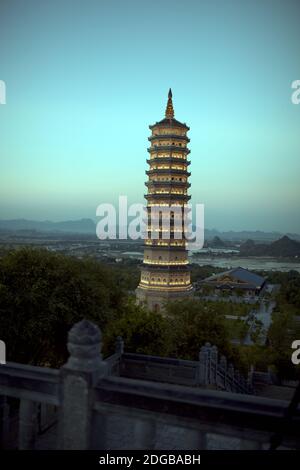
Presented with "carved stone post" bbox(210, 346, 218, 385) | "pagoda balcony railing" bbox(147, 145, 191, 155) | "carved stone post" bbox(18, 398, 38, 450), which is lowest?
"carved stone post" bbox(210, 346, 218, 385)

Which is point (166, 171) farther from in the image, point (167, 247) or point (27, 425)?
point (27, 425)

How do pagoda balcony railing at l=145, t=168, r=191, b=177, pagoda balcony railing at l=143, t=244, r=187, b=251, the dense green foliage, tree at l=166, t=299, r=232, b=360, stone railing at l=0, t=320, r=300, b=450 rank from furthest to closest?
pagoda balcony railing at l=143, t=244, r=187, b=251
pagoda balcony railing at l=145, t=168, r=191, b=177
tree at l=166, t=299, r=232, b=360
the dense green foliage
stone railing at l=0, t=320, r=300, b=450

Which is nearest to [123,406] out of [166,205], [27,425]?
[27,425]

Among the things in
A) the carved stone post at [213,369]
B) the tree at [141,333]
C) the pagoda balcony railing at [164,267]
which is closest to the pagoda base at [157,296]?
the pagoda balcony railing at [164,267]

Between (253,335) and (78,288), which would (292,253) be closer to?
(253,335)

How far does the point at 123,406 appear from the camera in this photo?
459cm

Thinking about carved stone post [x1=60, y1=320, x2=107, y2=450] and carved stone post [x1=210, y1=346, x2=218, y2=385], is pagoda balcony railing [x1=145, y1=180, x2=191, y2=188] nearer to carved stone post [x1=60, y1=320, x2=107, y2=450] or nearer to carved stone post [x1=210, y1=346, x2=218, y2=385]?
carved stone post [x1=210, y1=346, x2=218, y2=385]

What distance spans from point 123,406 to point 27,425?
1.32 metres

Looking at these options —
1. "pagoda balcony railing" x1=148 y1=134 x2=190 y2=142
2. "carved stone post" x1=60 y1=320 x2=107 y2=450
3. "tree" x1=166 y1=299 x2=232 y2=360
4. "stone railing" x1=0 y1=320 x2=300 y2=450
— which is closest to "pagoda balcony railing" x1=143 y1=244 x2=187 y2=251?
"pagoda balcony railing" x1=148 y1=134 x2=190 y2=142

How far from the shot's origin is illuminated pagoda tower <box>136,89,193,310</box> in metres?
39.1

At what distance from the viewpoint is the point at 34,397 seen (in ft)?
16.1

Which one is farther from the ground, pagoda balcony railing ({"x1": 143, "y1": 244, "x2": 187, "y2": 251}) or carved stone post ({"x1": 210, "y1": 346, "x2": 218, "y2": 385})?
pagoda balcony railing ({"x1": 143, "y1": 244, "x2": 187, "y2": 251})
